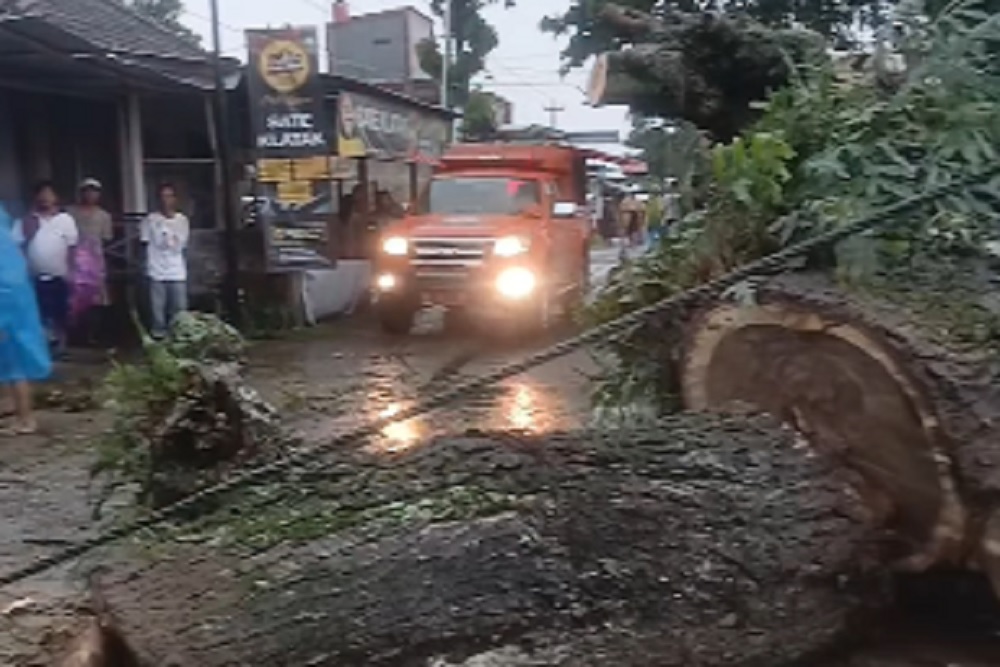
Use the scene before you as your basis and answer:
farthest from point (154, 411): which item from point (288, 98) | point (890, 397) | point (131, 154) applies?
point (131, 154)

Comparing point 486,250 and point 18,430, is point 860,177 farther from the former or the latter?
point 486,250

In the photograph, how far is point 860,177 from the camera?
4242mm

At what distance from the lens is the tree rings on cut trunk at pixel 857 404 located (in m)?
3.68

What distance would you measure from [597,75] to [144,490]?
3313 millimetres

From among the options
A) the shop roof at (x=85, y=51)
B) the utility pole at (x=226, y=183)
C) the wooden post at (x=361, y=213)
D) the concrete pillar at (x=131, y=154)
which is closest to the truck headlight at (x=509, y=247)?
the utility pole at (x=226, y=183)

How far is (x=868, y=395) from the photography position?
150 inches

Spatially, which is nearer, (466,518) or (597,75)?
(466,518)

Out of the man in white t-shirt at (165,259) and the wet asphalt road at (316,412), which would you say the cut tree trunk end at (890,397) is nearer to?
the wet asphalt road at (316,412)

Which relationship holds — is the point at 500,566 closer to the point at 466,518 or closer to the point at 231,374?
the point at 466,518

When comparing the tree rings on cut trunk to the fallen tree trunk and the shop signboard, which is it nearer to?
the fallen tree trunk

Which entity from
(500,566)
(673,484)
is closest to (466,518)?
(500,566)

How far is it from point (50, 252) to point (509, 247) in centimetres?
424

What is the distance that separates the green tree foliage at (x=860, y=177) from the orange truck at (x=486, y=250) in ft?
23.6

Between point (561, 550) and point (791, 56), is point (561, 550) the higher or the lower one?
the lower one
